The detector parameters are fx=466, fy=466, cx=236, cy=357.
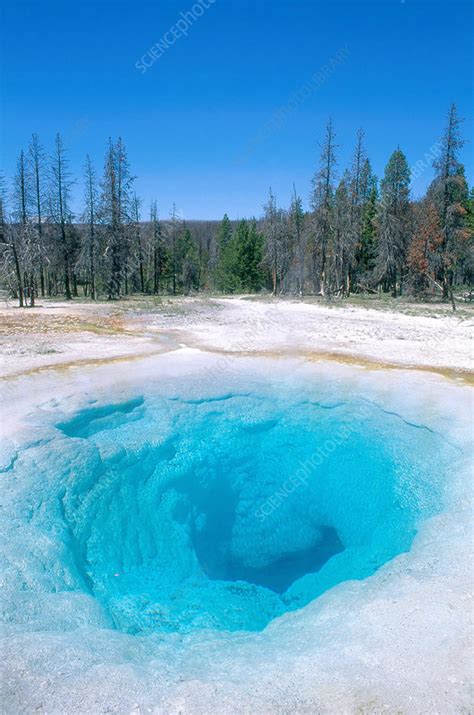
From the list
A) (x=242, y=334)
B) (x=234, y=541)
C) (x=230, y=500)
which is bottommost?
(x=234, y=541)

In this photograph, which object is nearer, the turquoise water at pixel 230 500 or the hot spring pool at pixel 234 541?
the hot spring pool at pixel 234 541

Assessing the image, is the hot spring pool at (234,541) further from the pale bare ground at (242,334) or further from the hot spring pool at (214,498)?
the pale bare ground at (242,334)

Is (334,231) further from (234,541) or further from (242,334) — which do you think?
(234,541)

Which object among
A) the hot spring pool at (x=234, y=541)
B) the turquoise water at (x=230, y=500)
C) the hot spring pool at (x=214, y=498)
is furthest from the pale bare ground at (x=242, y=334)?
the turquoise water at (x=230, y=500)

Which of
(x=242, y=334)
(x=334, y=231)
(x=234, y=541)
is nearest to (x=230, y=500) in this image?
(x=234, y=541)

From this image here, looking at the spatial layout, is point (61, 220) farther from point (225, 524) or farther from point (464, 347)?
point (225, 524)

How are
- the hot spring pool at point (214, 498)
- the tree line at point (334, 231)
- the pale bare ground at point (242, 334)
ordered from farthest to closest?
the tree line at point (334, 231) → the pale bare ground at point (242, 334) → the hot spring pool at point (214, 498)

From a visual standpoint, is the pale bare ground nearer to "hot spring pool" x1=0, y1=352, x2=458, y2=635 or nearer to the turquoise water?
"hot spring pool" x1=0, y1=352, x2=458, y2=635
